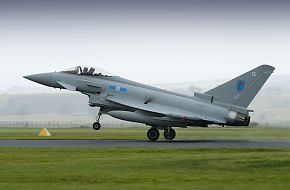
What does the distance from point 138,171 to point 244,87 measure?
2116cm

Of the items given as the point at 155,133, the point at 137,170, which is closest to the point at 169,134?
the point at 155,133

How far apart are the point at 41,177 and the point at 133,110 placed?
22314mm

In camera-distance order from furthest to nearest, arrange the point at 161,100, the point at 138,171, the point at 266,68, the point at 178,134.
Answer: the point at 178,134 → the point at 161,100 → the point at 266,68 → the point at 138,171

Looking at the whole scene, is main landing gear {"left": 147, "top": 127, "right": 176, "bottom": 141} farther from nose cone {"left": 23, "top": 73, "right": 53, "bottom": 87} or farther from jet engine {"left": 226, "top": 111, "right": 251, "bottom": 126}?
nose cone {"left": 23, "top": 73, "right": 53, "bottom": 87}

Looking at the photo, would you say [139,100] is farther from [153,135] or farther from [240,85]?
[240,85]

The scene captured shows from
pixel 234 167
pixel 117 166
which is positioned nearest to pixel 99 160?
pixel 117 166

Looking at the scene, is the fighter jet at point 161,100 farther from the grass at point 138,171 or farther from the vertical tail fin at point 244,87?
the grass at point 138,171

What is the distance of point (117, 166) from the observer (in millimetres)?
24234

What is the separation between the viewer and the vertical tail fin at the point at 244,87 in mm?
42594

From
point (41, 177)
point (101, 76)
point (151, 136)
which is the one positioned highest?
point (101, 76)

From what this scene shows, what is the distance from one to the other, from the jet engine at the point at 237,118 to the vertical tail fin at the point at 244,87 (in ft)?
2.59

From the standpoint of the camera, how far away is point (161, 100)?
4372 centimetres

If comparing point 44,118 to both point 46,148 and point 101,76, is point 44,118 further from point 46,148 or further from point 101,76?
point 46,148

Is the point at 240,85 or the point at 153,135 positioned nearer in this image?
the point at 240,85
